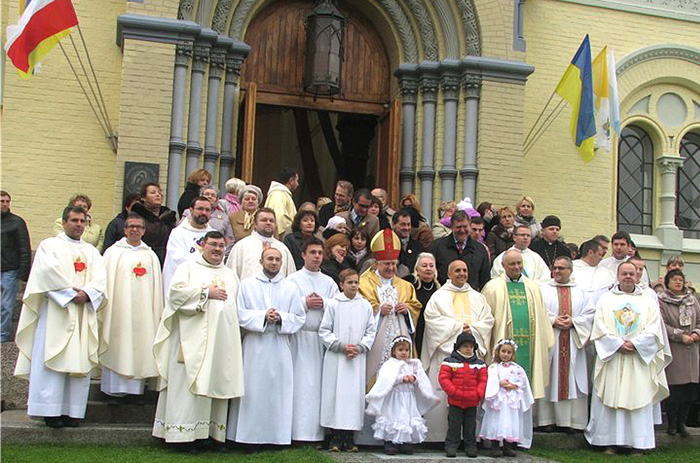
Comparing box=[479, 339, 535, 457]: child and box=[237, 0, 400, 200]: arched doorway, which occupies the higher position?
box=[237, 0, 400, 200]: arched doorway

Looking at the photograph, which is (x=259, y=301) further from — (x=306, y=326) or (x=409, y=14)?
(x=409, y=14)

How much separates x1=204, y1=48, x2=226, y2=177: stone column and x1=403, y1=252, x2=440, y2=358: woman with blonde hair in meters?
4.82

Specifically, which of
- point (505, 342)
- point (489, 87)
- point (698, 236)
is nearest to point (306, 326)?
point (505, 342)

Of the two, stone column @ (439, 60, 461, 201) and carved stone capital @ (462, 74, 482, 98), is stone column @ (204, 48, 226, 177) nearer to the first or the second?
stone column @ (439, 60, 461, 201)

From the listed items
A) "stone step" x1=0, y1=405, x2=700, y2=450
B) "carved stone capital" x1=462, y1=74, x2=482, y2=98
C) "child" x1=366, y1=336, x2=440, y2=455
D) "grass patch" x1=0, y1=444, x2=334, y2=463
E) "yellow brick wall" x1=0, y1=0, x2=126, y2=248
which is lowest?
"grass patch" x1=0, y1=444, x2=334, y2=463

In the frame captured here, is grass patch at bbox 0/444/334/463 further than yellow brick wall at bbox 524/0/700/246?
No

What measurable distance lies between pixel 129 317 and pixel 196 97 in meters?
5.02

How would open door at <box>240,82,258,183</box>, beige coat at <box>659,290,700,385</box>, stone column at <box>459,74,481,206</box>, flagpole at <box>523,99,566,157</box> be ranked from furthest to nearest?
flagpole at <box>523,99,566,157</box> < stone column at <box>459,74,481,206</box> < open door at <box>240,82,258,183</box> < beige coat at <box>659,290,700,385</box>

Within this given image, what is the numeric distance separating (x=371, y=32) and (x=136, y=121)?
4.39m

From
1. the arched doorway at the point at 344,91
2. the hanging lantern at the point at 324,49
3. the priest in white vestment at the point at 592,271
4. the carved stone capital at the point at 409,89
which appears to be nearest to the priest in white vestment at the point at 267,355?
the priest in white vestment at the point at 592,271

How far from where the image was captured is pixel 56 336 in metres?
8.26

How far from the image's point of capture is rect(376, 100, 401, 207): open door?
14.1 m

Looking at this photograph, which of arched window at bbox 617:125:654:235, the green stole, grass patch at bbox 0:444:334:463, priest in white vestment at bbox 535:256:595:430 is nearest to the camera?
grass patch at bbox 0:444:334:463

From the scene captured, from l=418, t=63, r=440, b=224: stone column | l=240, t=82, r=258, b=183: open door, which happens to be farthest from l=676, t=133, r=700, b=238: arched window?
l=240, t=82, r=258, b=183: open door
